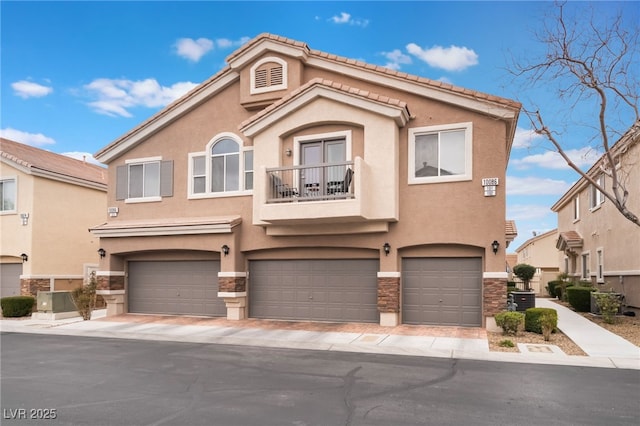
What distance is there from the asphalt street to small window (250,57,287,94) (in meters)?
9.65

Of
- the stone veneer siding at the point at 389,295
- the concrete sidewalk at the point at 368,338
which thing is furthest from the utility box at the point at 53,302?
the stone veneer siding at the point at 389,295

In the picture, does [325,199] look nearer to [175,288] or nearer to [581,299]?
[175,288]

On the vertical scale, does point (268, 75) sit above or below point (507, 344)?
above

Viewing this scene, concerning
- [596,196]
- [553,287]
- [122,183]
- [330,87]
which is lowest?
[553,287]

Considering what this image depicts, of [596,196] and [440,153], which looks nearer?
[440,153]

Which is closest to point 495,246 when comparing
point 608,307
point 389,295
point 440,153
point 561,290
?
point 440,153

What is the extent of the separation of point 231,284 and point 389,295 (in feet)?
17.8

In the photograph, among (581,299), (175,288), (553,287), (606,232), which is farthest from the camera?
(553,287)

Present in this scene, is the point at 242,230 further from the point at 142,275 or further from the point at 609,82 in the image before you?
the point at 609,82

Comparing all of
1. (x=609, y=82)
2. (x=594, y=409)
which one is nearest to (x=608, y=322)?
(x=609, y=82)

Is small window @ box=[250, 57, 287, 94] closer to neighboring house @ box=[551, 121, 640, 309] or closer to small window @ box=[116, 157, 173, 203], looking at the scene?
small window @ box=[116, 157, 173, 203]

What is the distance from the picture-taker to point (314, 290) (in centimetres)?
1686

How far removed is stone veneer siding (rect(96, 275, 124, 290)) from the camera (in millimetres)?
18766

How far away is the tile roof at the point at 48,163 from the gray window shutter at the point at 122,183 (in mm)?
4764
